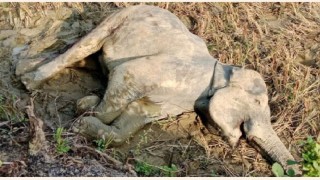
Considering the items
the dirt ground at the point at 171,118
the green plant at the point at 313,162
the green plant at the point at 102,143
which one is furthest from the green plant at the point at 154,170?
the green plant at the point at 313,162

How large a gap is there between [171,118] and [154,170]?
60cm

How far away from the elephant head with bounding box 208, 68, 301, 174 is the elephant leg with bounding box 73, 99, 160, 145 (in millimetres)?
481

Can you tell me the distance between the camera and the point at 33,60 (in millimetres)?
5238

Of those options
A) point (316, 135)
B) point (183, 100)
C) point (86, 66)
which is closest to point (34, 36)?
point (86, 66)

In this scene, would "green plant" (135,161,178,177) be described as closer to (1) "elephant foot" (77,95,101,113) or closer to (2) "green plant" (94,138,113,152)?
(2) "green plant" (94,138,113,152)

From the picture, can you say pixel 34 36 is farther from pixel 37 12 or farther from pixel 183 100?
pixel 183 100

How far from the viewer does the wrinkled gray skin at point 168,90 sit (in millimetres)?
4629

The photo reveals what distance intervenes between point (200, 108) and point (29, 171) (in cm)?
152

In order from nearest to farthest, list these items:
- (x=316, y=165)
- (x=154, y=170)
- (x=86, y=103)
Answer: (x=316, y=165), (x=154, y=170), (x=86, y=103)

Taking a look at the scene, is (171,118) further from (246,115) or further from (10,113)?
(10,113)

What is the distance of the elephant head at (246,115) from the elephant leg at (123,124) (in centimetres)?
48

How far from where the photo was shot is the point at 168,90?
15.4 ft

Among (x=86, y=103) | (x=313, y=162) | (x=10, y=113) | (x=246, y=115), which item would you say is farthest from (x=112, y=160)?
(x=313, y=162)

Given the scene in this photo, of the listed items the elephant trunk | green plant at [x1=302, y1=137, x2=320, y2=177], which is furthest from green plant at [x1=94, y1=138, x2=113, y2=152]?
green plant at [x1=302, y1=137, x2=320, y2=177]
